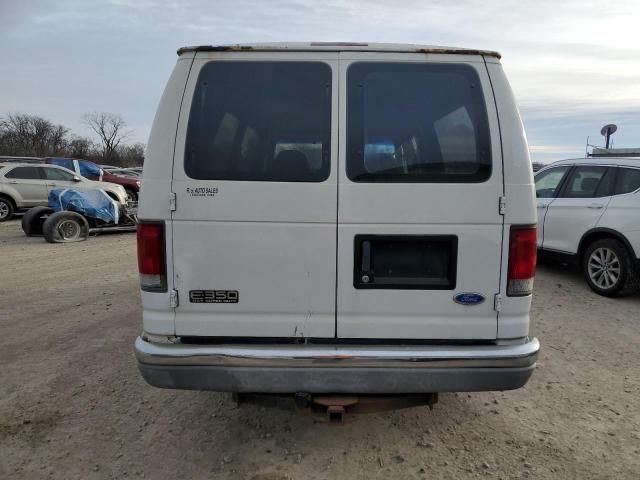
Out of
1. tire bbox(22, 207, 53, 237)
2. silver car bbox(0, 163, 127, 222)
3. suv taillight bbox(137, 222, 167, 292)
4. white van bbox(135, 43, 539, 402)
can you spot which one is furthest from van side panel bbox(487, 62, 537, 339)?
silver car bbox(0, 163, 127, 222)

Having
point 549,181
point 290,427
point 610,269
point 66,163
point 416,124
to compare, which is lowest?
point 290,427

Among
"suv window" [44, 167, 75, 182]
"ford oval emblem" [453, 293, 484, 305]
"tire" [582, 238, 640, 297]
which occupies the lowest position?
"tire" [582, 238, 640, 297]

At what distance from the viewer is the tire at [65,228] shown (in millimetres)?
10281

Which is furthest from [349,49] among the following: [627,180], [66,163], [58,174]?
[66,163]

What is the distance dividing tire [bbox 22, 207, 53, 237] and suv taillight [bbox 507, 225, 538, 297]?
11.6 meters

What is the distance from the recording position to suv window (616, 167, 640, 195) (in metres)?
5.83

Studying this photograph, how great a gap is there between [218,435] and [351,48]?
255 cm

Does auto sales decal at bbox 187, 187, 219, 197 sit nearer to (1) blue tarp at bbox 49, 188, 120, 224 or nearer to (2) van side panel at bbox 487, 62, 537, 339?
(2) van side panel at bbox 487, 62, 537, 339

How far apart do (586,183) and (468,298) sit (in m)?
5.22

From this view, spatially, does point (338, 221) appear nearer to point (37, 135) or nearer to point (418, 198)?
point (418, 198)

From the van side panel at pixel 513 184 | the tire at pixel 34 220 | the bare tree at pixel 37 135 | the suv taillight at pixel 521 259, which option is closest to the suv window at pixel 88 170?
the tire at pixel 34 220

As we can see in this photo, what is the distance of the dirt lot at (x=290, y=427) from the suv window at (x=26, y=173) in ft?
37.6

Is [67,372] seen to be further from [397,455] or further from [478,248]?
[478,248]

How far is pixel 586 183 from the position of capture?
655 cm
